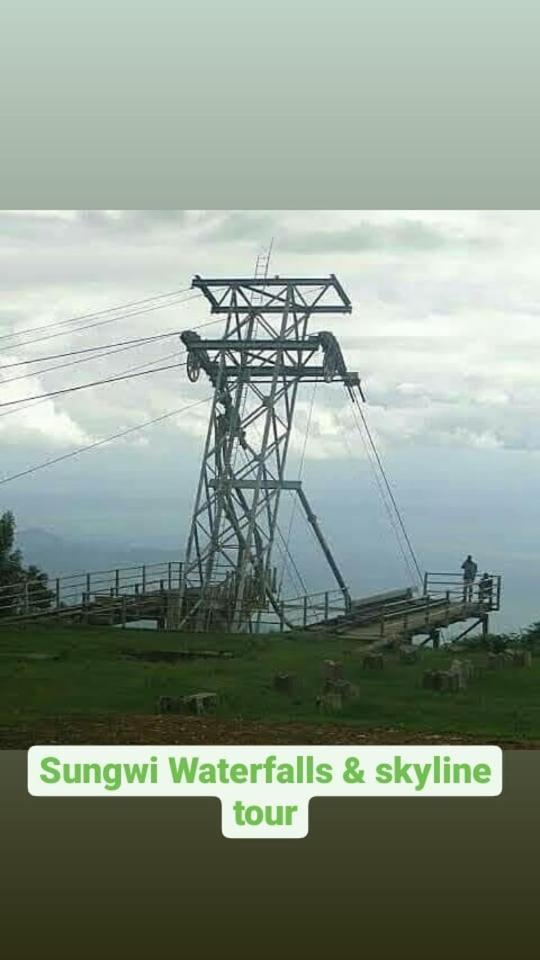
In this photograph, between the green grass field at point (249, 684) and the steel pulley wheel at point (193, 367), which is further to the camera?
the steel pulley wheel at point (193, 367)

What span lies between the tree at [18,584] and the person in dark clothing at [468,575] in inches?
188

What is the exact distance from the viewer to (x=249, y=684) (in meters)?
11.7

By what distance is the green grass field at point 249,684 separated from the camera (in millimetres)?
10922

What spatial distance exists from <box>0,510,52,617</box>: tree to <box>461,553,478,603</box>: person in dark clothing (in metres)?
4.76

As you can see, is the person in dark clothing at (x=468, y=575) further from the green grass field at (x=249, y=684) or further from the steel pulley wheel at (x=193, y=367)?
the steel pulley wheel at (x=193, y=367)

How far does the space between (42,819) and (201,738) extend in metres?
1.71

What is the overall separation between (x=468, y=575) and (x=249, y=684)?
356 centimetres

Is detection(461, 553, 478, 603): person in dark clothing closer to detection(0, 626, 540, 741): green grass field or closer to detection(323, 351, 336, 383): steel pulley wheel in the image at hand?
detection(0, 626, 540, 741): green grass field

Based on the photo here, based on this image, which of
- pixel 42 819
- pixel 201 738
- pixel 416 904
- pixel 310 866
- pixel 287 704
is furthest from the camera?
pixel 287 704

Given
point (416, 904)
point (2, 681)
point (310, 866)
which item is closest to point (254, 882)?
point (310, 866)

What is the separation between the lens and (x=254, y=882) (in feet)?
25.4

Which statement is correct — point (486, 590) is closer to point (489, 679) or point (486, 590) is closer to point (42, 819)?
point (489, 679)

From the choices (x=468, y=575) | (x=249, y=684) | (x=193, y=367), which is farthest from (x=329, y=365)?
(x=249, y=684)

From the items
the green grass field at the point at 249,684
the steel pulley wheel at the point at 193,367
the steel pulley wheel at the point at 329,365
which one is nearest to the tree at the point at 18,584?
the green grass field at the point at 249,684
